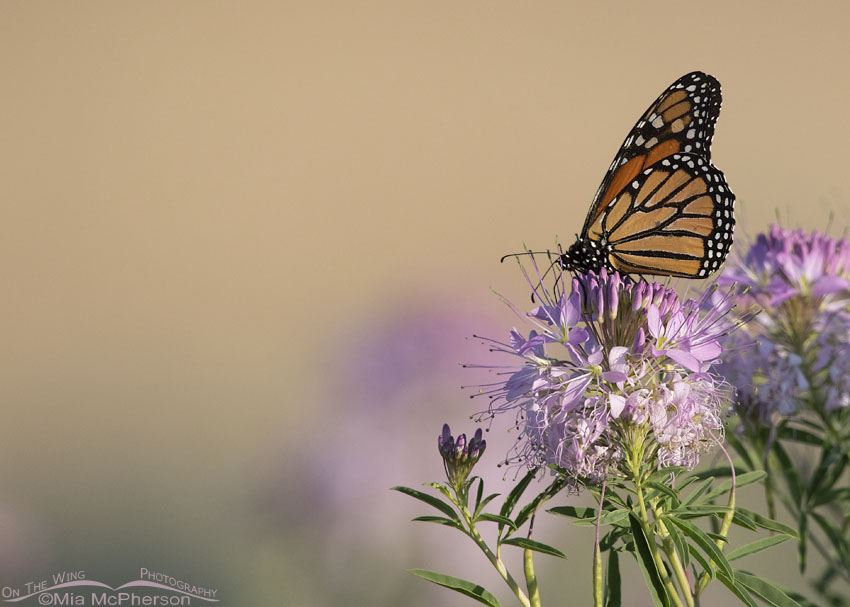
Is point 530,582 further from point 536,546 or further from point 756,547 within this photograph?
point 756,547

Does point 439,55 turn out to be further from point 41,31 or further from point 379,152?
point 41,31

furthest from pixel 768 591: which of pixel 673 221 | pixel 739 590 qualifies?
pixel 673 221

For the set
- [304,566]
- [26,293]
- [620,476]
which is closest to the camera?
[620,476]

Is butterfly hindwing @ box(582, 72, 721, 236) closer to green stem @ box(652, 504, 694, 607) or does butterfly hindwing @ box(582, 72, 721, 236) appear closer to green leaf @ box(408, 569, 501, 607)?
green stem @ box(652, 504, 694, 607)

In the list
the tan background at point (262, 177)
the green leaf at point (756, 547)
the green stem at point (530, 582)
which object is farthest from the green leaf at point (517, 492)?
the tan background at point (262, 177)

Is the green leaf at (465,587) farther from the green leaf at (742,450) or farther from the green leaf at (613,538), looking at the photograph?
the green leaf at (742,450)

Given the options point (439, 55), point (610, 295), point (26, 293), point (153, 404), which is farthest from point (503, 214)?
point (610, 295)

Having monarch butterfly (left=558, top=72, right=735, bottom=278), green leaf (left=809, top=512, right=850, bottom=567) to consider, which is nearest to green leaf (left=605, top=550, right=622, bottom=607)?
green leaf (left=809, top=512, right=850, bottom=567)
